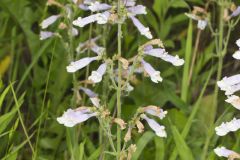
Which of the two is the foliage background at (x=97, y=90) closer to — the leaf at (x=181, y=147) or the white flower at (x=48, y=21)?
the leaf at (x=181, y=147)

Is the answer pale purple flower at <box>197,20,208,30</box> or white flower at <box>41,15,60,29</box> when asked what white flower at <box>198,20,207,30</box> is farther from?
white flower at <box>41,15,60,29</box>

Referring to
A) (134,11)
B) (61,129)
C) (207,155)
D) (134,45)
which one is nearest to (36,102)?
(61,129)

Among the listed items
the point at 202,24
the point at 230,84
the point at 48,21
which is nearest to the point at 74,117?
the point at 230,84

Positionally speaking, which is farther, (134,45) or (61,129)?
(134,45)

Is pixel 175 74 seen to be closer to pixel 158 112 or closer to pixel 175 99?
pixel 175 99

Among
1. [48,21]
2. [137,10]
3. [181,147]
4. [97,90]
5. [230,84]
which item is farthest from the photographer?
[97,90]

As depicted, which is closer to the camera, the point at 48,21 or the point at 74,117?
the point at 74,117

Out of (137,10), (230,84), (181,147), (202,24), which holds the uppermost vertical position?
(137,10)

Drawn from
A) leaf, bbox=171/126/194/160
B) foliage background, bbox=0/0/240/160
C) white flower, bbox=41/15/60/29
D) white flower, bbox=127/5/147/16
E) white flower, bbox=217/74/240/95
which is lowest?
foliage background, bbox=0/0/240/160

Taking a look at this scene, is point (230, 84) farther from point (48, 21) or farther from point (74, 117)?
point (48, 21)

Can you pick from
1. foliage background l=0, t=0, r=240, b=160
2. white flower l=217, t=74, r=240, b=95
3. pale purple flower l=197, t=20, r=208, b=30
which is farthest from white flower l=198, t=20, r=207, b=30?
white flower l=217, t=74, r=240, b=95

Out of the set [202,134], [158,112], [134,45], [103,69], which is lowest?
[202,134]
